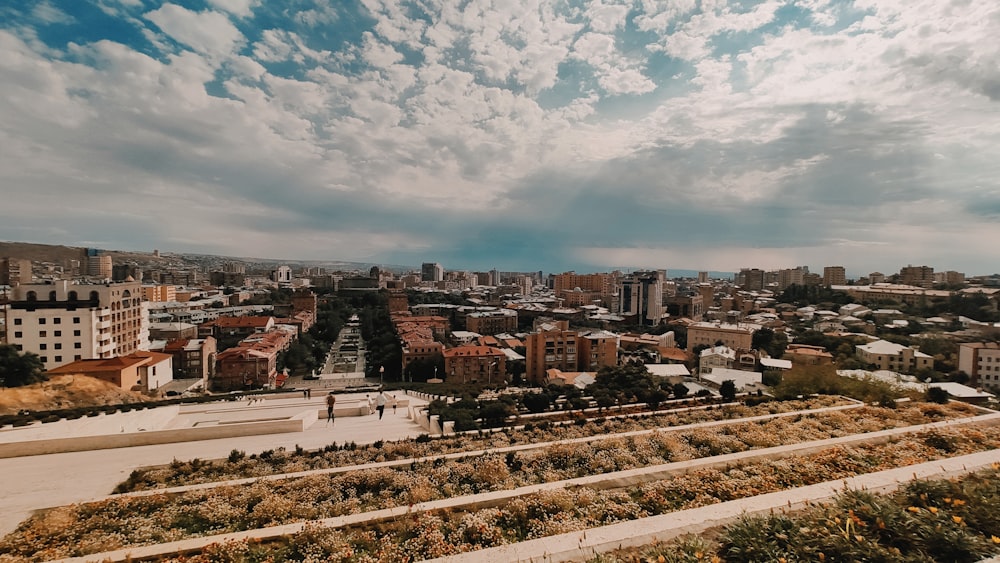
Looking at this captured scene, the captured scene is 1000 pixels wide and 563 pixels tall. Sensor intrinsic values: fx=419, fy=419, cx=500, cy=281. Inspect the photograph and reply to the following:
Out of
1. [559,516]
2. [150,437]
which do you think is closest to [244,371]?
[150,437]

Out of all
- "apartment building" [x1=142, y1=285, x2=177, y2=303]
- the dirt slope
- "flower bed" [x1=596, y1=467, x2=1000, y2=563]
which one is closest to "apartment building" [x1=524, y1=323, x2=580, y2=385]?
the dirt slope

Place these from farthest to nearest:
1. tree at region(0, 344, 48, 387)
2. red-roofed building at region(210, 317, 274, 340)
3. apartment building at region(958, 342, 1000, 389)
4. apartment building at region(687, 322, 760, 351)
Answer: 1. red-roofed building at region(210, 317, 274, 340)
2. apartment building at region(687, 322, 760, 351)
3. apartment building at region(958, 342, 1000, 389)
4. tree at region(0, 344, 48, 387)

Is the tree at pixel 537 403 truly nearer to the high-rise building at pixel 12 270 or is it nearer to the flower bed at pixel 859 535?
the flower bed at pixel 859 535

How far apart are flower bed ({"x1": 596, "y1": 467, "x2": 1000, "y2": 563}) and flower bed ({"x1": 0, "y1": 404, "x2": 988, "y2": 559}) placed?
1.72 metres

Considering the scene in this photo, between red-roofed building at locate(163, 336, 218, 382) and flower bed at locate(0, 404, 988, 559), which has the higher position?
flower bed at locate(0, 404, 988, 559)

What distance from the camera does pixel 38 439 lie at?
30.7ft

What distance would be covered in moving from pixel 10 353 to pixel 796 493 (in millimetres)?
29047

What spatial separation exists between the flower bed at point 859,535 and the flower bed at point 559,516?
31mm

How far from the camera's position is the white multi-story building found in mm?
25156

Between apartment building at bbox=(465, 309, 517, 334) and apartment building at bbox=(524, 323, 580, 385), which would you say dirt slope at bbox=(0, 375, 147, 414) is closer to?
apartment building at bbox=(524, 323, 580, 385)

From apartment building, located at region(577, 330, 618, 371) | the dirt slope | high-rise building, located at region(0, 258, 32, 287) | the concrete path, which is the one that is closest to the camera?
the concrete path

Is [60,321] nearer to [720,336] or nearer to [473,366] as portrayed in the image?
[473,366]

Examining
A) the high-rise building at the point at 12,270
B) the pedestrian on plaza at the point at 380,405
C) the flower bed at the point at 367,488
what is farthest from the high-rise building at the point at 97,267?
the flower bed at the point at 367,488

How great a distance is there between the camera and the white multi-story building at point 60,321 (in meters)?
25.2
